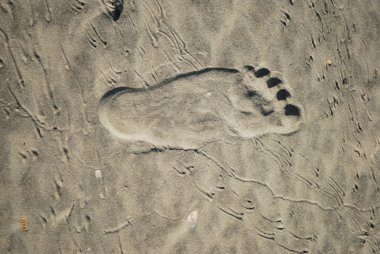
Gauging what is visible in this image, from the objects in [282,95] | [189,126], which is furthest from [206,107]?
[282,95]

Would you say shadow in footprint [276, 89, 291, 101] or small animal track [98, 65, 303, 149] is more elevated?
shadow in footprint [276, 89, 291, 101]

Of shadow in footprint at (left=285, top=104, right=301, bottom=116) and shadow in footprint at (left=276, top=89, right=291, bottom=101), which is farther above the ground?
shadow in footprint at (left=276, top=89, right=291, bottom=101)

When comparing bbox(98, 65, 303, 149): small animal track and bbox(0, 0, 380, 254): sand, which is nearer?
bbox(0, 0, 380, 254): sand

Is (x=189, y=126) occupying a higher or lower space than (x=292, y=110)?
lower

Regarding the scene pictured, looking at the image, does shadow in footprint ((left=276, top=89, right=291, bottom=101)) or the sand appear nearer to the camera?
the sand

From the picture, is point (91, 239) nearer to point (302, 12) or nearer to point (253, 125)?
point (253, 125)

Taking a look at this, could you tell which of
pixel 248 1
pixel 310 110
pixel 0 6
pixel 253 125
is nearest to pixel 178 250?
pixel 253 125

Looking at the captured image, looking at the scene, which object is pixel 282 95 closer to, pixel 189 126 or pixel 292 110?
pixel 292 110
